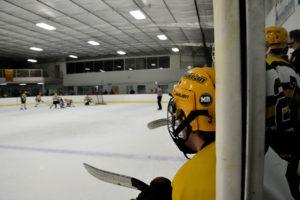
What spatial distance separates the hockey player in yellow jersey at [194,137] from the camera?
0.70m

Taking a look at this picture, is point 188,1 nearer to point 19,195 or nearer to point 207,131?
point 19,195

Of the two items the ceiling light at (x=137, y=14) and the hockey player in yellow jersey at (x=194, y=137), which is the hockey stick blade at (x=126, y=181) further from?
the ceiling light at (x=137, y=14)

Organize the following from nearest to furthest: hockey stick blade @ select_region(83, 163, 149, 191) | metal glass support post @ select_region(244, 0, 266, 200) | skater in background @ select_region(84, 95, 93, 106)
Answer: metal glass support post @ select_region(244, 0, 266, 200)
hockey stick blade @ select_region(83, 163, 149, 191)
skater in background @ select_region(84, 95, 93, 106)

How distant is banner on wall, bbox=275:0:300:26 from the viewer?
15.0ft

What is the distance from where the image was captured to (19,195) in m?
2.43

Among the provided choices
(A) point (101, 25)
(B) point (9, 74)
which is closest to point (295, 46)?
(A) point (101, 25)

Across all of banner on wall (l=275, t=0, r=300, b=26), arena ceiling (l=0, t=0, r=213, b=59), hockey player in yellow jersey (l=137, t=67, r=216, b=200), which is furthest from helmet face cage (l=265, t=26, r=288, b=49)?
arena ceiling (l=0, t=0, r=213, b=59)

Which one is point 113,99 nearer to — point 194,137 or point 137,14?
point 137,14

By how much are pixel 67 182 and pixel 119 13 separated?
29.3 ft

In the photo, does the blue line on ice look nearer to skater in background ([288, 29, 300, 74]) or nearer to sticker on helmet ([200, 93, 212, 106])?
skater in background ([288, 29, 300, 74])

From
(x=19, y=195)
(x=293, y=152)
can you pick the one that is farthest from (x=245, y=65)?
(x=19, y=195)

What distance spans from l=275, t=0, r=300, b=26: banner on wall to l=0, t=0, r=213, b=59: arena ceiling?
2.32 metres

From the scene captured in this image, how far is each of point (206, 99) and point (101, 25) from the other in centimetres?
1234

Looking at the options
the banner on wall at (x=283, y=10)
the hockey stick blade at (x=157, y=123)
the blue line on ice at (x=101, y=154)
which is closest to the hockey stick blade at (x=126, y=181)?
the hockey stick blade at (x=157, y=123)
